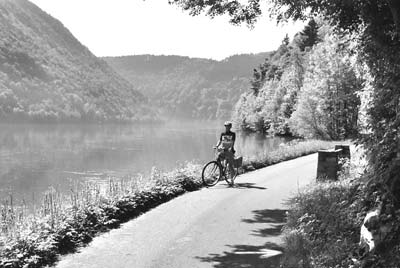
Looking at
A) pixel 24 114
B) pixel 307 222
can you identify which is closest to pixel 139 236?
pixel 307 222

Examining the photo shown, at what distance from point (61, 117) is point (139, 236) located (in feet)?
529

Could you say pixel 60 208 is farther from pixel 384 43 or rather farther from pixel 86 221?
pixel 384 43

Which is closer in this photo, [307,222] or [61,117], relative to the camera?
[307,222]

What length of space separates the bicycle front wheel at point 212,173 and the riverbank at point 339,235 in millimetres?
6376

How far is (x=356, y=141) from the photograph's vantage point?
747 cm

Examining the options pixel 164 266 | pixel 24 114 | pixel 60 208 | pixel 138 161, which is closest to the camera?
pixel 164 266

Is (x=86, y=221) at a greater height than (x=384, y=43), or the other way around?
(x=384, y=43)

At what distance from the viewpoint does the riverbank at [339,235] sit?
16.7ft

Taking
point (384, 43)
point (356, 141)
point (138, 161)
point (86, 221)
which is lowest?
point (138, 161)

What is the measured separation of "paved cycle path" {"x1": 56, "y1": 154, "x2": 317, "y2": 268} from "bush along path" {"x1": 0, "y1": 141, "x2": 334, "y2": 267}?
1.02ft

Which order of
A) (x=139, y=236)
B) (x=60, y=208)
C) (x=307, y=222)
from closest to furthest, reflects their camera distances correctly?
(x=307, y=222)
(x=139, y=236)
(x=60, y=208)

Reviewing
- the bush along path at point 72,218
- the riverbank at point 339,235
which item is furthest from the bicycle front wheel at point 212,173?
the riverbank at point 339,235

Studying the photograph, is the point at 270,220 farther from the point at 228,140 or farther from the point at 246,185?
the point at 228,140

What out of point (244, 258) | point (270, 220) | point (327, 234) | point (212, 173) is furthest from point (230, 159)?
point (327, 234)
